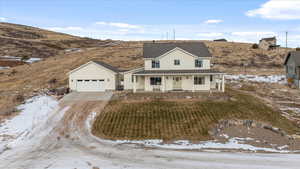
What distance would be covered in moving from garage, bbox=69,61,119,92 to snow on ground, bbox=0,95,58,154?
4.46 metres

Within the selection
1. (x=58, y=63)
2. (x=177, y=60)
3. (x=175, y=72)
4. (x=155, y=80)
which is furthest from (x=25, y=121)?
(x=58, y=63)

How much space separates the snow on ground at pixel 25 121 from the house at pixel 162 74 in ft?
19.8

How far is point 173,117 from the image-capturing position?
20109mm

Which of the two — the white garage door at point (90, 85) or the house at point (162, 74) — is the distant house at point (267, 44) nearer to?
the house at point (162, 74)

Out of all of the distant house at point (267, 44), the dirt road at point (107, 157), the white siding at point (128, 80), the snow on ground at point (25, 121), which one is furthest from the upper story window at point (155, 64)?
the distant house at point (267, 44)

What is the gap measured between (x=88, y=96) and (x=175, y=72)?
1167cm

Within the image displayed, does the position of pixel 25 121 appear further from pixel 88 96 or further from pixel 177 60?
pixel 177 60

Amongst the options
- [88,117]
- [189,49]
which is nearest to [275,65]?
[189,49]

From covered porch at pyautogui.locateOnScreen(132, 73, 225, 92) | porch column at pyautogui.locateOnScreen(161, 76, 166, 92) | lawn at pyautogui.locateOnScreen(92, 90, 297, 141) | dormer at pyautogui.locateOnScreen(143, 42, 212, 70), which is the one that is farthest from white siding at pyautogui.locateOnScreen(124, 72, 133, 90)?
lawn at pyautogui.locateOnScreen(92, 90, 297, 141)

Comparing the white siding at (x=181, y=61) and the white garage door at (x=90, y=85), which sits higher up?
the white siding at (x=181, y=61)

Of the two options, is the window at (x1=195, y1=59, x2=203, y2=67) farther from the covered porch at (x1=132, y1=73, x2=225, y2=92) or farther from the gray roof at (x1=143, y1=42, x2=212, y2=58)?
the covered porch at (x1=132, y1=73, x2=225, y2=92)

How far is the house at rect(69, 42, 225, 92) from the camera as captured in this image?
28109 mm

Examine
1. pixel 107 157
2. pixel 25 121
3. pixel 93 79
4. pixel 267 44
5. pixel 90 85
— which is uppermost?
pixel 267 44

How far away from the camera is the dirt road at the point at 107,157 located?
12195 millimetres
